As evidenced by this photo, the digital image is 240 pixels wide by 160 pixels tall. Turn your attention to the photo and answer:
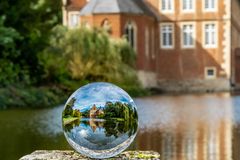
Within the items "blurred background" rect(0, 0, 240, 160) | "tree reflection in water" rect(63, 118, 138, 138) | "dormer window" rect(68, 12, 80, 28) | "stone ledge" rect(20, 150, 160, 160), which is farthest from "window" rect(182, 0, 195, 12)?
"tree reflection in water" rect(63, 118, 138, 138)

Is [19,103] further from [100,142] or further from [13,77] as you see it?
[100,142]

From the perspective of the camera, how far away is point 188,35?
48.2 m

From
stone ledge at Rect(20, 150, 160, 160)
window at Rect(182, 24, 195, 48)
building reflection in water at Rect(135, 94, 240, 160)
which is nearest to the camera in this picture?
stone ledge at Rect(20, 150, 160, 160)

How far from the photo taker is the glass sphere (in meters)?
5.80

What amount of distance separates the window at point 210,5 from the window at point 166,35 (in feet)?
8.72

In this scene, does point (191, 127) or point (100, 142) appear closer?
point (100, 142)

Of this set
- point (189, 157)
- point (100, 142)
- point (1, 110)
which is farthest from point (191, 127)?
point (100, 142)

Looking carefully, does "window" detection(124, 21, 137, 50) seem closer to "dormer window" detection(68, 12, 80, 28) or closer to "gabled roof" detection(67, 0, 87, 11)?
"dormer window" detection(68, 12, 80, 28)

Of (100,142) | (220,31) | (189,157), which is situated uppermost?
(100,142)

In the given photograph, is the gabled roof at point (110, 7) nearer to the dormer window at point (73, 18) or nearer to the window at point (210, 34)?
the dormer window at point (73, 18)

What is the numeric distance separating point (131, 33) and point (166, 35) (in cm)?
470

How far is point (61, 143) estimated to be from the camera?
12.0 meters

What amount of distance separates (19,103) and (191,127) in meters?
9.04

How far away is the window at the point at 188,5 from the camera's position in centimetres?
4775
